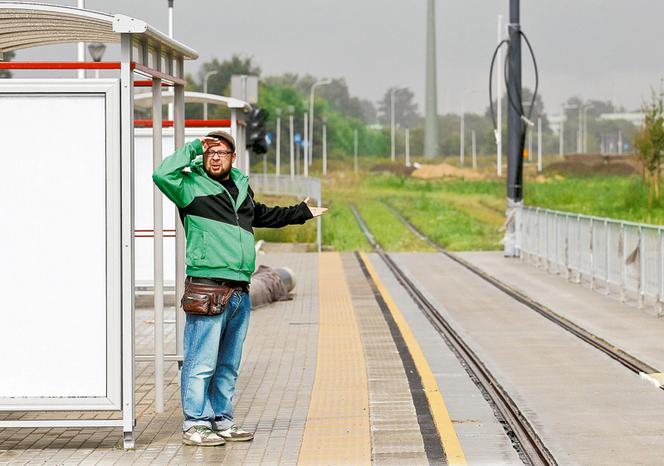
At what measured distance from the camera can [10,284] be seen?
9.56 metres

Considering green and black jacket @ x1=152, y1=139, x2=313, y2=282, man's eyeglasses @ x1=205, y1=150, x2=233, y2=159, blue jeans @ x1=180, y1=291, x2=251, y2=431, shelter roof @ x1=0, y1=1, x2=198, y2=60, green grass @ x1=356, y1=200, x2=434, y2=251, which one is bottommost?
green grass @ x1=356, y1=200, x2=434, y2=251

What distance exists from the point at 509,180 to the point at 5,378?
79.8 ft

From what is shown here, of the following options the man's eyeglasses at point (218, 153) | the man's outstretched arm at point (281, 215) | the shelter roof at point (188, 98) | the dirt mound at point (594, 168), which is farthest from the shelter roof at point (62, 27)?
the dirt mound at point (594, 168)

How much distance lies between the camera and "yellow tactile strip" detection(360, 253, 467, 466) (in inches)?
370

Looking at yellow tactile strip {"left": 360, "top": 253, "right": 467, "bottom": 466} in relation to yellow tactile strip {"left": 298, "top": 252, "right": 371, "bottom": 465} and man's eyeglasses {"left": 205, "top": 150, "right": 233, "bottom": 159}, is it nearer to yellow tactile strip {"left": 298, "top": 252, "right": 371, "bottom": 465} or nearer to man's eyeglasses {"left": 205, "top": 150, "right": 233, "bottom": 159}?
yellow tactile strip {"left": 298, "top": 252, "right": 371, "bottom": 465}

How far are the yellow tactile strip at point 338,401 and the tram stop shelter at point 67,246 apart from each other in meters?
1.28

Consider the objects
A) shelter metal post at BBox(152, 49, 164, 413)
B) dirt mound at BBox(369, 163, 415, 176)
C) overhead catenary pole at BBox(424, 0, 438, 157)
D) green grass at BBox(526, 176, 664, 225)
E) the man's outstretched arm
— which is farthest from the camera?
dirt mound at BBox(369, 163, 415, 176)

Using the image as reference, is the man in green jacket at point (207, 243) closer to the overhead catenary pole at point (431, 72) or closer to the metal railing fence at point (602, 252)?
the metal railing fence at point (602, 252)

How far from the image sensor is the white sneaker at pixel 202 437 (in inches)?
378

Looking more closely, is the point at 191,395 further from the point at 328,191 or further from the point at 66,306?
the point at 328,191

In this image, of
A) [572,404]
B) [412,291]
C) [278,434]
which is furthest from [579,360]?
[412,291]

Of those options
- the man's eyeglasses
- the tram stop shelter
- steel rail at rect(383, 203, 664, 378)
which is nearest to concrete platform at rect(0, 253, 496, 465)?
the tram stop shelter

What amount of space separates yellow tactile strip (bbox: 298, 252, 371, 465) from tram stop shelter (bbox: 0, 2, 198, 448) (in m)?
1.28

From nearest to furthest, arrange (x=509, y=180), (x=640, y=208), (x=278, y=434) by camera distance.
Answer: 1. (x=278, y=434)
2. (x=509, y=180)
3. (x=640, y=208)
